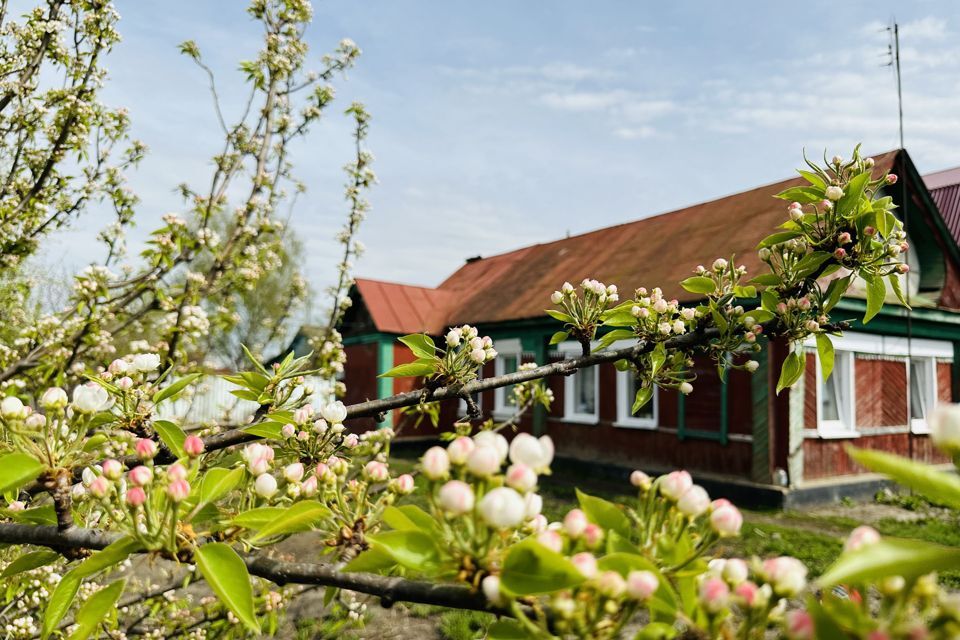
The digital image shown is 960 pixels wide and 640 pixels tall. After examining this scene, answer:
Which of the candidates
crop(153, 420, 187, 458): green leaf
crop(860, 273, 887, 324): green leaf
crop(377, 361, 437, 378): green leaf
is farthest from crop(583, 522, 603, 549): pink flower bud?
crop(860, 273, 887, 324): green leaf

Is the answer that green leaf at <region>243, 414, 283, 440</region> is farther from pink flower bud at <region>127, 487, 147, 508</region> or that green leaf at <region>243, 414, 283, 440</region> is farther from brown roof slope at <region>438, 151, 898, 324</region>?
brown roof slope at <region>438, 151, 898, 324</region>

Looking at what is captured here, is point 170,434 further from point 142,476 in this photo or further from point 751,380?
point 751,380

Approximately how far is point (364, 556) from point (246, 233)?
11.8ft

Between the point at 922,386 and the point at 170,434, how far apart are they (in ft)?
40.9

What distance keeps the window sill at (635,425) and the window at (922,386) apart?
177 inches

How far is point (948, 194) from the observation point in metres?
20.4

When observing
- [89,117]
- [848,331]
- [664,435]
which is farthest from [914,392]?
[89,117]

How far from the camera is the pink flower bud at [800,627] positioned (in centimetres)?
56

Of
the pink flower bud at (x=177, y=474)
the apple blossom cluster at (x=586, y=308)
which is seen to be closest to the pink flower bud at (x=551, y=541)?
the pink flower bud at (x=177, y=474)

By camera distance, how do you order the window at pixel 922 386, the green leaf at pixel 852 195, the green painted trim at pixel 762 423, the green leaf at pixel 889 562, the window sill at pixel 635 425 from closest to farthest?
1. the green leaf at pixel 889 562
2. the green leaf at pixel 852 195
3. the green painted trim at pixel 762 423
4. the window sill at pixel 635 425
5. the window at pixel 922 386

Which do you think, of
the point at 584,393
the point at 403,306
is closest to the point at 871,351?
the point at 584,393

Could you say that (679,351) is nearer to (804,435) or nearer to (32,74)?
(32,74)

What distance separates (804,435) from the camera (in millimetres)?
8648

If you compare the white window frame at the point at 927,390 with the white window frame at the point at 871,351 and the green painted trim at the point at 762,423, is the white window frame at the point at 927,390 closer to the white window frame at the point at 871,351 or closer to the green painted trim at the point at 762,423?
the white window frame at the point at 871,351
